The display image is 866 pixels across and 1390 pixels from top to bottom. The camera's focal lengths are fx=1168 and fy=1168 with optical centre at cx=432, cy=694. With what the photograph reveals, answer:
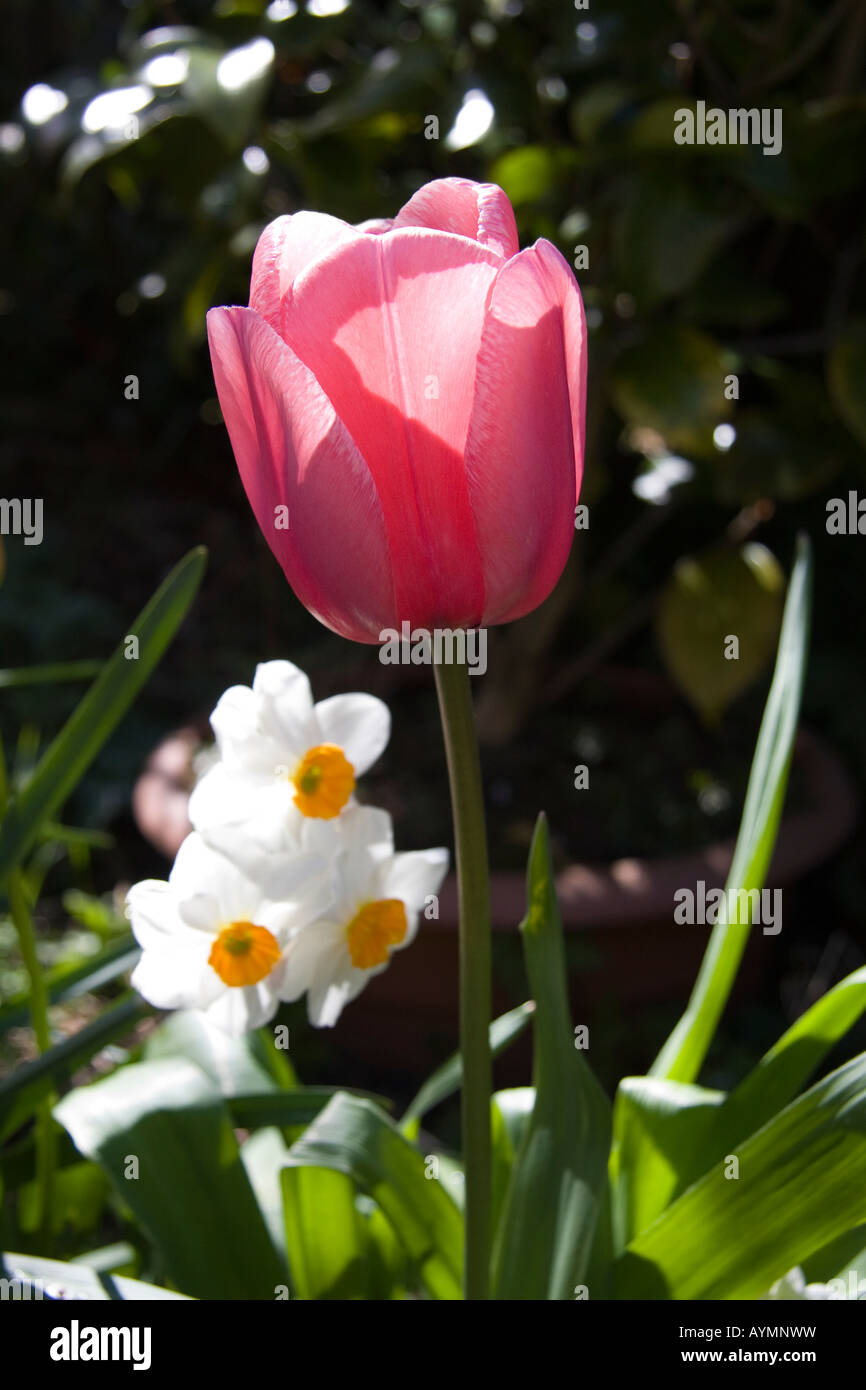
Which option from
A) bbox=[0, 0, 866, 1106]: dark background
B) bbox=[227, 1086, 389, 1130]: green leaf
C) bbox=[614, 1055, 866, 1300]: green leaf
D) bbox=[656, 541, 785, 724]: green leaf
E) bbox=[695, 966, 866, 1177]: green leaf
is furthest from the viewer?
bbox=[656, 541, 785, 724]: green leaf

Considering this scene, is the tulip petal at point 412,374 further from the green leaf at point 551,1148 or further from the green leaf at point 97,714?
the green leaf at point 97,714

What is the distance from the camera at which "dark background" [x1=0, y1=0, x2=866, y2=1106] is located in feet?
4.74

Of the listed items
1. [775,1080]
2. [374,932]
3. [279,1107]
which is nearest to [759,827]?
[775,1080]

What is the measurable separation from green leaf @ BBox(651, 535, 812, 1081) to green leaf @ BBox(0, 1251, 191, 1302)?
1.18ft

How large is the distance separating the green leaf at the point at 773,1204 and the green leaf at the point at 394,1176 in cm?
13

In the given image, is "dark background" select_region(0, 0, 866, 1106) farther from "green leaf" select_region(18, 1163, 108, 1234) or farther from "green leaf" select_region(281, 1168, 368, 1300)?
"green leaf" select_region(281, 1168, 368, 1300)

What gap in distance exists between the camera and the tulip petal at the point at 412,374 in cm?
42

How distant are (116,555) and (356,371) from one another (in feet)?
9.16

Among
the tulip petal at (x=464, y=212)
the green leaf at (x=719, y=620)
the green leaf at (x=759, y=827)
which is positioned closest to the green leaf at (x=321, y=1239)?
the green leaf at (x=759, y=827)

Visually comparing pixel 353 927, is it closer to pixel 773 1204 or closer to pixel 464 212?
pixel 773 1204

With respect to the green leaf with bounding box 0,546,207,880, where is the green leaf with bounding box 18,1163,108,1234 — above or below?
below

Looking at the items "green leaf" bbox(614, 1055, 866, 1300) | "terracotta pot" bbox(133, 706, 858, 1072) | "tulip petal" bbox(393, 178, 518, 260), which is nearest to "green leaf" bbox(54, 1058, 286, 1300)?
"green leaf" bbox(614, 1055, 866, 1300)

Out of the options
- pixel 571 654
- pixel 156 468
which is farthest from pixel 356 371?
pixel 156 468

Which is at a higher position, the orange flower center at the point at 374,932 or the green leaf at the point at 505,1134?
the orange flower center at the point at 374,932
